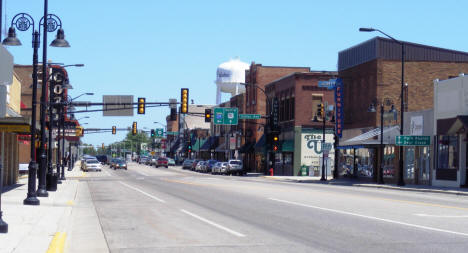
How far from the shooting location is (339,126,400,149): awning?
48688 millimetres

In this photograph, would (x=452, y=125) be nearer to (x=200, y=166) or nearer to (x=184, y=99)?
(x=184, y=99)

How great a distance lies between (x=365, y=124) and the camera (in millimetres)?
54969

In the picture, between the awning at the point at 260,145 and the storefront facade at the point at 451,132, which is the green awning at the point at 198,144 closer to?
the awning at the point at 260,145

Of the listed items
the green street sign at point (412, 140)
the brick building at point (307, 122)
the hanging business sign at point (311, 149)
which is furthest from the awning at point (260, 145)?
the green street sign at point (412, 140)

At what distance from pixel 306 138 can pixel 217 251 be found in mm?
58636

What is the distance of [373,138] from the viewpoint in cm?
5134

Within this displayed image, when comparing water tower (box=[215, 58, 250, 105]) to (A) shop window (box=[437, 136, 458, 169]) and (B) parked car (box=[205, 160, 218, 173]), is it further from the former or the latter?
(A) shop window (box=[437, 136, 458, 169])

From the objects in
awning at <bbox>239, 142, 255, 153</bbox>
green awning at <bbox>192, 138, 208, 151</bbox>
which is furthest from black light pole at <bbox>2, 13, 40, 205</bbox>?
green awning at <bbox>192, 138, 208, 151</bbox>

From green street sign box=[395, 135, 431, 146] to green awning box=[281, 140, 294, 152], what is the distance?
26.4 m

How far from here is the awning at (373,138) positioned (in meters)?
48.7

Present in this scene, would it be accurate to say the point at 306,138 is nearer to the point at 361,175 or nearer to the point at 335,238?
the point at 361,175

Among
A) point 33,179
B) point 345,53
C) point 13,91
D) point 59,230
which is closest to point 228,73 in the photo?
point 345,53

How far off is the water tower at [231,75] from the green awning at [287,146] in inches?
1433

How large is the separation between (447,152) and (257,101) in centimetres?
4425
